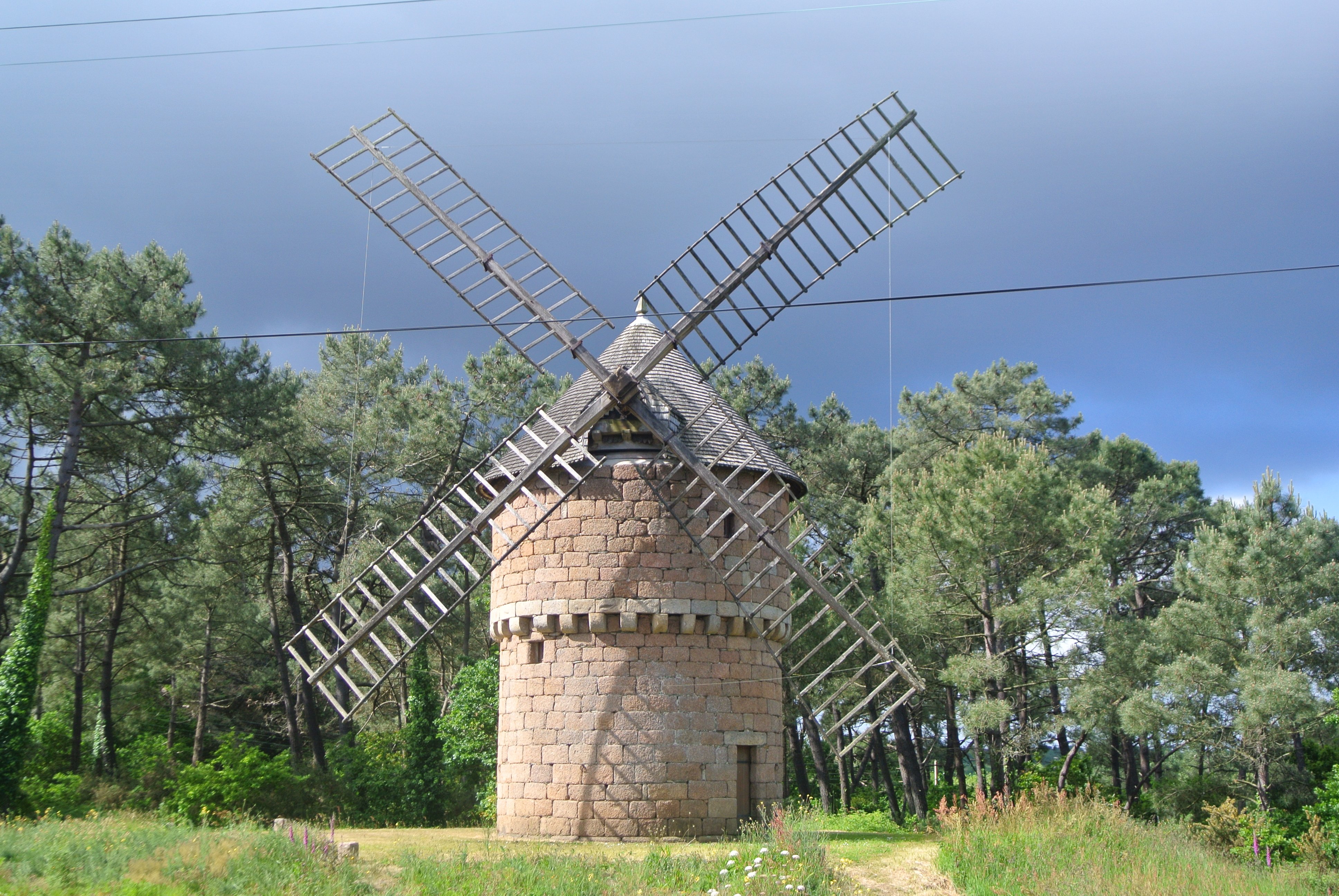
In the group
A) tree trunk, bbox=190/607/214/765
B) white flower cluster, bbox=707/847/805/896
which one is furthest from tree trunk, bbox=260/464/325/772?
white flower cluster, bbox=707/847/805/896

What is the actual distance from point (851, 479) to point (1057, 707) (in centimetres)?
861

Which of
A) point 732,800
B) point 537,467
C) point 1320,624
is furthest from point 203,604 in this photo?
point 1320,624

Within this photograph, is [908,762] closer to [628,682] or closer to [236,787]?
[628,682]

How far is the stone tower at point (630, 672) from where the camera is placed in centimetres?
1306

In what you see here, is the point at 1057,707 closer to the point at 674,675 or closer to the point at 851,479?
the point at 851,479

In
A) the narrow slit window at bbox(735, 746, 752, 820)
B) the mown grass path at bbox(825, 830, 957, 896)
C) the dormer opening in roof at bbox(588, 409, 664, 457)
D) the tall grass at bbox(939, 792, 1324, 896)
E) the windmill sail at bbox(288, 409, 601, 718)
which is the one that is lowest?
the mown grass path at bbox(825, 830, 957, 896)

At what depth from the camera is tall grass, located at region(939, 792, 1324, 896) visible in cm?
960

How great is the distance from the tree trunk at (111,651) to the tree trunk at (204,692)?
2.00 metres

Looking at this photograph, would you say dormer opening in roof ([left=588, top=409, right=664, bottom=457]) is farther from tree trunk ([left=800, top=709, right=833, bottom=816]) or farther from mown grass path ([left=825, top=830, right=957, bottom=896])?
tree trunk ([left=800, top=709, right=833, bottom=816])

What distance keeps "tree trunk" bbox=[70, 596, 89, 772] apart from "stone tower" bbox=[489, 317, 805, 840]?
1506 centimetres

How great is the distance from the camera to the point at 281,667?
91.6 feet

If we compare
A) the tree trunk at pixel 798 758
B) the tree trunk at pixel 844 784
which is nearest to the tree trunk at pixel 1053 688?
the tree trunk at pixel 844 784

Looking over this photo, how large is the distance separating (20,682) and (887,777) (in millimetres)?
21956

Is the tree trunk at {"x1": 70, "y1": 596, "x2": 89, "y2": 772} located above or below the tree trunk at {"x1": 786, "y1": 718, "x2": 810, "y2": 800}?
above
